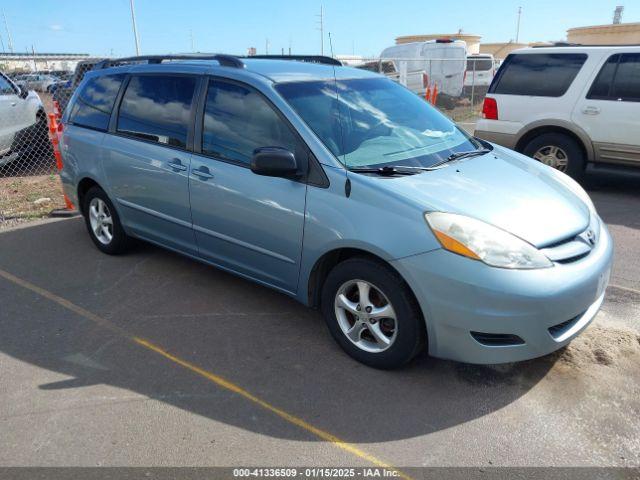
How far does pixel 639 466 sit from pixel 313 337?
1982 mm

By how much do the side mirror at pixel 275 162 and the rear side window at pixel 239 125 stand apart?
0.18 metres

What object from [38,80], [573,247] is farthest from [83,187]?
[38,80]

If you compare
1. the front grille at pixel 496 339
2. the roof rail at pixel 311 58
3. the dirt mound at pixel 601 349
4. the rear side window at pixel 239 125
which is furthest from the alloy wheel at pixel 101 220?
the dirt mound at pixel 601 349

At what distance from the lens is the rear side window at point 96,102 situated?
15.9 feet

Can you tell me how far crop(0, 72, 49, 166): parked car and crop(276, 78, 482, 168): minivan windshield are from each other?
22.4 feet

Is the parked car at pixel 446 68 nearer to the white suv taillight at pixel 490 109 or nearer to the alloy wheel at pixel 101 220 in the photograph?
the white suv taillight at pixel 490 109

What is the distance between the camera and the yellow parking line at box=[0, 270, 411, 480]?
8.55ft

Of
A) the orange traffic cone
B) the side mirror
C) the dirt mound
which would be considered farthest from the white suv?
the orange traffic cone

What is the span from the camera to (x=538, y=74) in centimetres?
725

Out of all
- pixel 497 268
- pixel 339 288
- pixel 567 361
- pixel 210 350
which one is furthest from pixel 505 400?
pixel 210 350

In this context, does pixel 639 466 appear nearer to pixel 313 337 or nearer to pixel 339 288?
pixel 339 288

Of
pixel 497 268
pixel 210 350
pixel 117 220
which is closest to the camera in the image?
pixel 497 268

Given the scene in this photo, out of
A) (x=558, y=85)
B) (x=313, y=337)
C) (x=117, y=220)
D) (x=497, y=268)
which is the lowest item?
(x=313, y=337)

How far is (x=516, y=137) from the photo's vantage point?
24.2 feet
